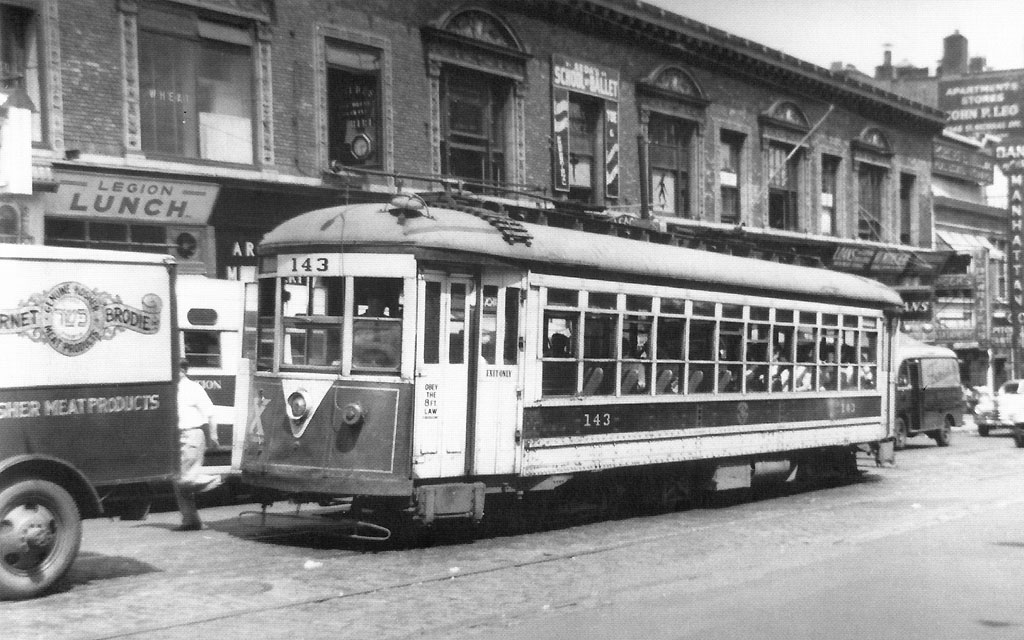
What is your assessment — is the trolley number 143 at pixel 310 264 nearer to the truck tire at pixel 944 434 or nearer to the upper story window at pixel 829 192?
the truck tire at pixel 944 434

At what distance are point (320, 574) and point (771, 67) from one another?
2583cm

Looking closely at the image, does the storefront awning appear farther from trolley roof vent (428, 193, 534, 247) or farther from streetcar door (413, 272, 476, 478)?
streetcar door (413, 272, 476, 478)

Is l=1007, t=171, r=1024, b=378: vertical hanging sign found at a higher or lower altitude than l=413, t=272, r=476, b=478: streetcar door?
higher

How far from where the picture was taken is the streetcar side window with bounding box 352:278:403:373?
11.7 meters

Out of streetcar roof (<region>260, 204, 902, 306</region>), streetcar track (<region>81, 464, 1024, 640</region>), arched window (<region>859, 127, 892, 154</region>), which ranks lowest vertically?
streetcar track (<region>81, 464, 1024, 640</region>)

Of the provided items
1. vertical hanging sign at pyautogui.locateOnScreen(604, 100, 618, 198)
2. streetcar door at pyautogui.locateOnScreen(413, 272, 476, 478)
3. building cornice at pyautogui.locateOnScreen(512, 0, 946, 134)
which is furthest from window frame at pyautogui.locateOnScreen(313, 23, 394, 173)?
streetcar door at pyautogui.locateOnScreen(413, 272, 476, 478)

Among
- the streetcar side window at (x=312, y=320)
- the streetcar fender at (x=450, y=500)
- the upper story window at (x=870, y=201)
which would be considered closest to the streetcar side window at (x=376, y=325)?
the streetcar side window at (x=312, y=320)

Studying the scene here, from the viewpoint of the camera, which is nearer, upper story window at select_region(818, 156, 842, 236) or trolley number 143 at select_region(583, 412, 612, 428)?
trolley number 143 at select_region(583, 412, 612, 428)

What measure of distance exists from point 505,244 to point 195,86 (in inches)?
350

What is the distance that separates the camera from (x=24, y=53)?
17375 millimetres

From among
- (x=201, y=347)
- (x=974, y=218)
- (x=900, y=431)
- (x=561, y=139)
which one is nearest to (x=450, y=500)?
(x=201, y=347)

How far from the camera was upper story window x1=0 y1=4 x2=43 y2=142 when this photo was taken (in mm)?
17172

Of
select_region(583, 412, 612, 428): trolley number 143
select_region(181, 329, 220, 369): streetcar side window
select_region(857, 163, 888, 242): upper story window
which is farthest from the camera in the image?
select_region(857, 163, 888, 242): upper story window

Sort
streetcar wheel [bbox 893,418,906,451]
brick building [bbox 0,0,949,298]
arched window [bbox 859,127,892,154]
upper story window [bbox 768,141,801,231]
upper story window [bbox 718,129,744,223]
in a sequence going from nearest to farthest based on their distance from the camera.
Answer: brick building [bbox 0,0,949,298], streetcar wheel [bbox 893,418,906,451], upper story window [bbox 718,129,744,223], upper story window [bbox 768,141,801,231], arched window [bbox 859,127,892,154]
